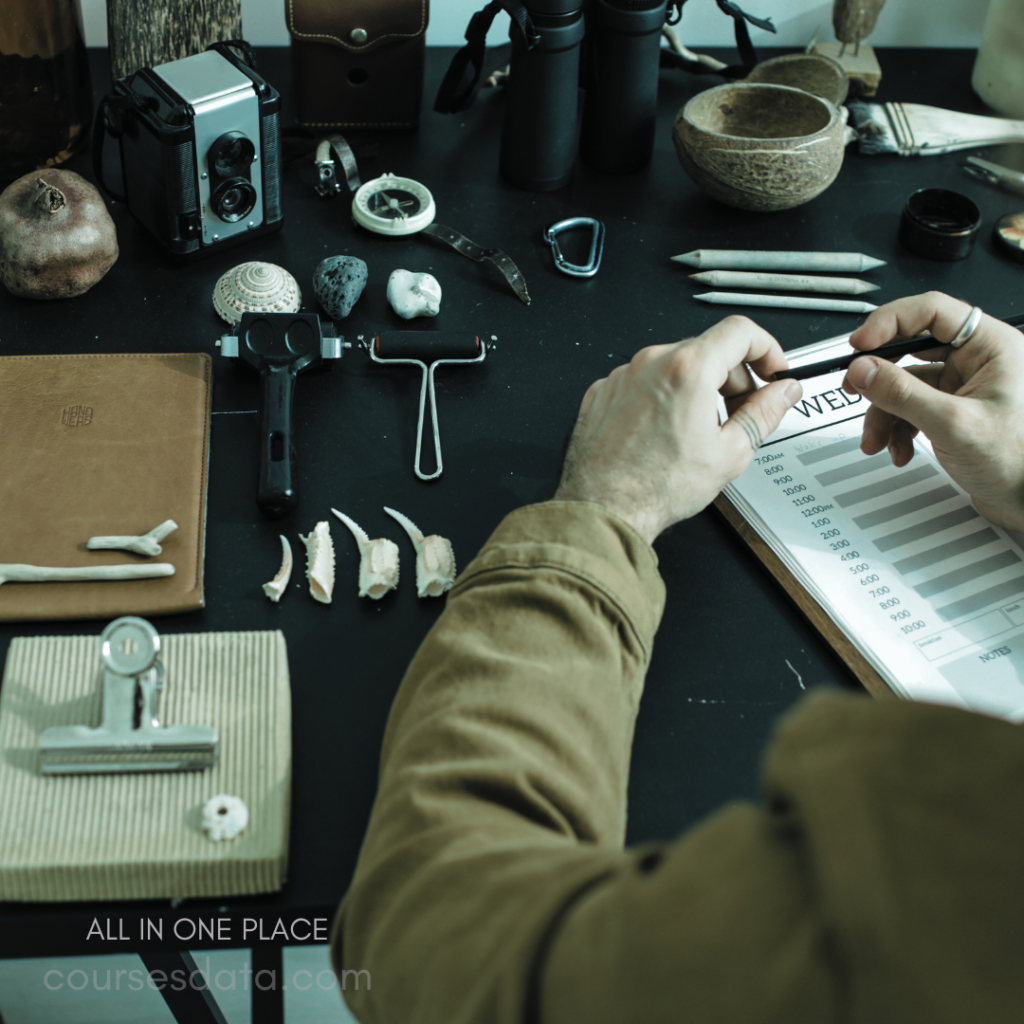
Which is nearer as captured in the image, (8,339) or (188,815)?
(188,815)

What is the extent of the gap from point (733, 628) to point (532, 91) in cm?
74

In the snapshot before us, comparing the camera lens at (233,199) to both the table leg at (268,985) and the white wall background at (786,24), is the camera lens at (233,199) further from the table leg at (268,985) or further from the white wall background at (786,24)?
the table leg at (268,985)

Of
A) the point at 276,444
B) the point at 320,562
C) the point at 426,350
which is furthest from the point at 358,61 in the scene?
the point at 320,562

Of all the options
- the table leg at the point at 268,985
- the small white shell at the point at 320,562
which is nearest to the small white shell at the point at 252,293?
the small white shell at the point at 320,562

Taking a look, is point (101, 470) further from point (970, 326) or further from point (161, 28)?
point (970, 326)

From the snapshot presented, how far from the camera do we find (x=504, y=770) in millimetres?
Answer: 625

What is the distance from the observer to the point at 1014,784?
0.36 meters

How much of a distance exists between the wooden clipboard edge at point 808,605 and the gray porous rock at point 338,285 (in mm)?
472

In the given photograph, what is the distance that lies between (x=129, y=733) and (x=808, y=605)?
590 mm

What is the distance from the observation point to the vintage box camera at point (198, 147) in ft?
3.46

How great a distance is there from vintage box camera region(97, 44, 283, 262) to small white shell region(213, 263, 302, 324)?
0.31ft

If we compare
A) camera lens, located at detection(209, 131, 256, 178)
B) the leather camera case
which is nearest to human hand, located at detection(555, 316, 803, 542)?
camera lens, located at detection(209, 131, 256, 178)

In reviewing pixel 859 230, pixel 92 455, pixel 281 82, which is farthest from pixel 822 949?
pixel 281 82

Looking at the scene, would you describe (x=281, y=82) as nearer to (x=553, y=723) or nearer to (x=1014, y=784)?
(x=553, y=723)
